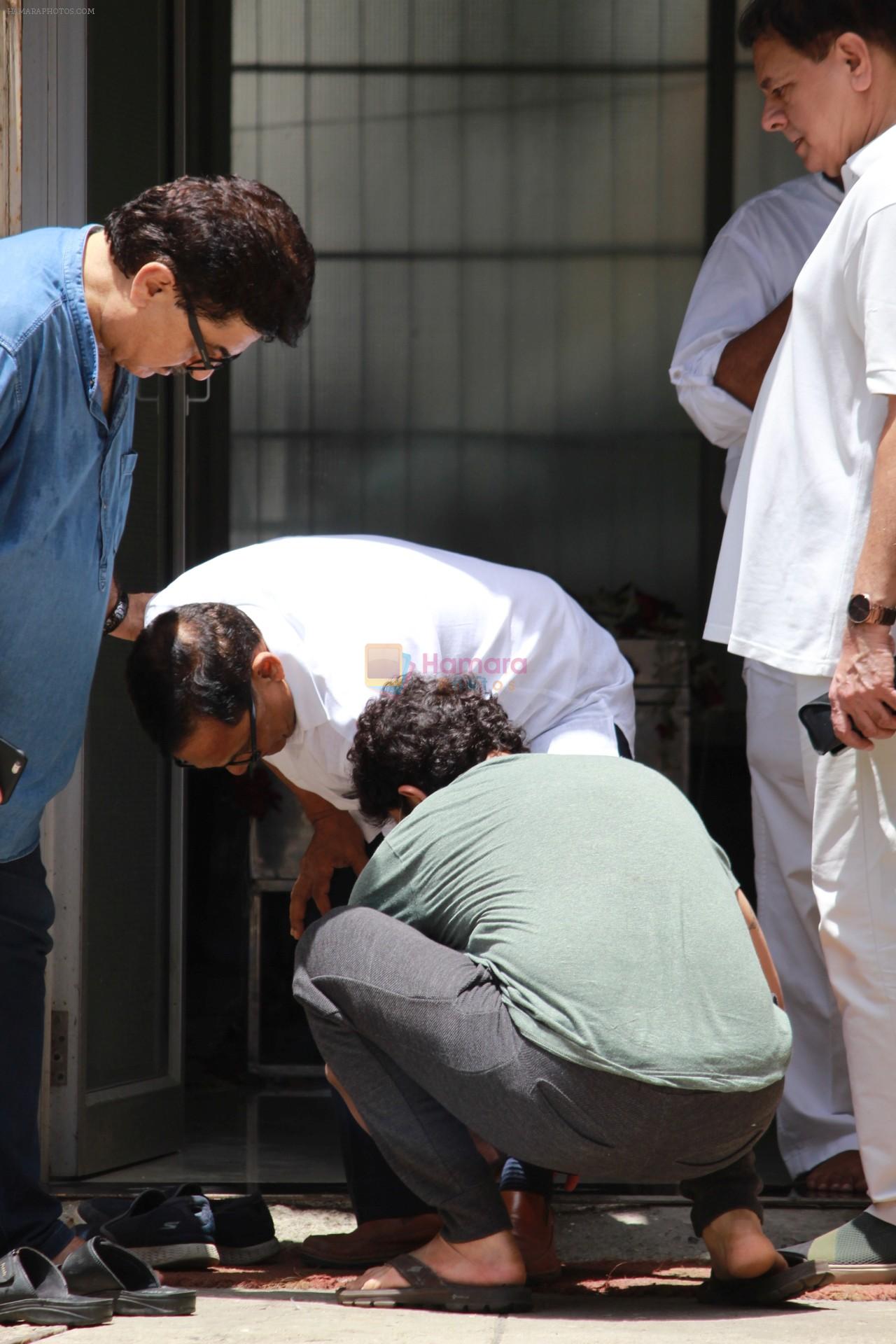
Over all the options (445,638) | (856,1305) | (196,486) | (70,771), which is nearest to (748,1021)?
(856,1305)

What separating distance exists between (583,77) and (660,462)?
153 centimetres

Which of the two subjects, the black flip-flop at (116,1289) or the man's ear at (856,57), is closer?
the black flip-flop at (116,1289)

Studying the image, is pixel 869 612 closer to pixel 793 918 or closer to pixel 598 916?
pixel 598 916

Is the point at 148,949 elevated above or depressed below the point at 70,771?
below

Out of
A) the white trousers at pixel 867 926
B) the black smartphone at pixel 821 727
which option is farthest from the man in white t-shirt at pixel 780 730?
the black smartphone at pixel 821 727

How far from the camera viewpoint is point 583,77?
6262mm

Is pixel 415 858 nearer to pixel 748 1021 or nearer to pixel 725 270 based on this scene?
pixel 748 1021

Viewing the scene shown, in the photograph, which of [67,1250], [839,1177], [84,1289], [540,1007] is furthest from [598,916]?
[839,1177]

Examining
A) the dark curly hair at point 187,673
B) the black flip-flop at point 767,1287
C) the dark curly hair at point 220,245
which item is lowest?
the black flip-flop at point 767,1287

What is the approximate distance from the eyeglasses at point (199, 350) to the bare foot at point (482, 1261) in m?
1.21

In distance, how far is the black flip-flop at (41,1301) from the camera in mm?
1954

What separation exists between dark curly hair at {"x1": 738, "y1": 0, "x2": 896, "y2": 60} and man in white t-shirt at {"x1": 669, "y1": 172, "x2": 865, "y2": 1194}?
0.60 metres

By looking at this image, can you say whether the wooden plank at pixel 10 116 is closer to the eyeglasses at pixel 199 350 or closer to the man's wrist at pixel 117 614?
the man's wrist at pixel 117 614

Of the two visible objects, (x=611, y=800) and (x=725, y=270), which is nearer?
(x=611, y=800)
